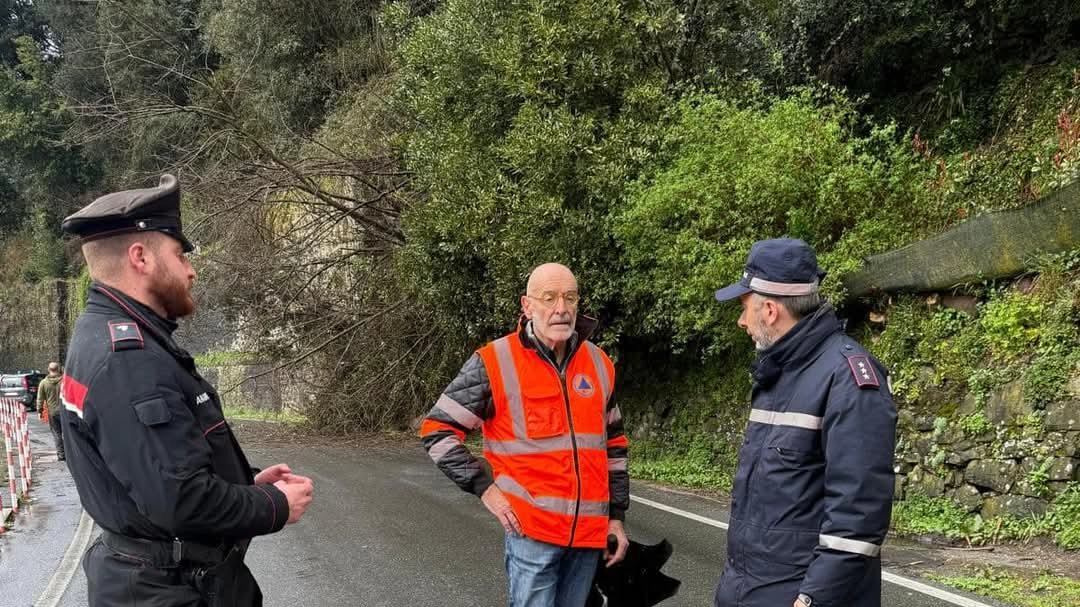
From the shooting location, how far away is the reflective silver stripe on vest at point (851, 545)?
249 cm

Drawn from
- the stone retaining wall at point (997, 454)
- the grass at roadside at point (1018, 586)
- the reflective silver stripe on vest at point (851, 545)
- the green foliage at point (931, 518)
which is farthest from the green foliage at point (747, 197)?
the reflective silver stripe on vest at point (851, 545)

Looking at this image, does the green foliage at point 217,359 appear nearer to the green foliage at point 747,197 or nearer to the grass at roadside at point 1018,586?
the green foliage at point 747,197

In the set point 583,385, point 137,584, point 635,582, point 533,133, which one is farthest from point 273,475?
point 533,133

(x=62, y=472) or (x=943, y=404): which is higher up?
(x=943, y=404)

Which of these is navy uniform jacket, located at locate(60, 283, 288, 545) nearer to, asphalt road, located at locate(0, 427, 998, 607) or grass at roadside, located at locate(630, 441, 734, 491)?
asphalt road, located at locate(0, 427, 998, 607)

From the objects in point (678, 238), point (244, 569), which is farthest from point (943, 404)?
point (244, 569)

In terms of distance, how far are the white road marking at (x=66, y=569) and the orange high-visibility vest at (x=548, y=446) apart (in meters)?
4.92

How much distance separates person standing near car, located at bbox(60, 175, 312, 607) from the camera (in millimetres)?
2348

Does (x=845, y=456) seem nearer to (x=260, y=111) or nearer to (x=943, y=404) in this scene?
(x=943, y=404)

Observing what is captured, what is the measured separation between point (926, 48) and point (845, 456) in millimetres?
11153

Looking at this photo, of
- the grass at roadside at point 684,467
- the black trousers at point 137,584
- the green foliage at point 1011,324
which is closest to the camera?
the black trousers at point 137,584

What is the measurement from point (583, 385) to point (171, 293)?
5.56 feet

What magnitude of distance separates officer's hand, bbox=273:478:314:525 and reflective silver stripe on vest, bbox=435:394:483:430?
84 cm

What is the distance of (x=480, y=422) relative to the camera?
363 cm
